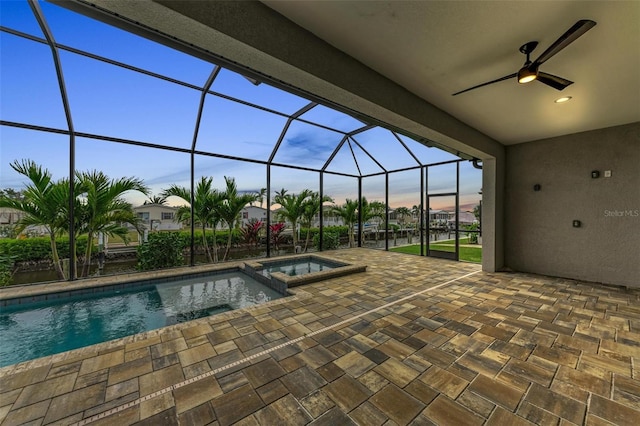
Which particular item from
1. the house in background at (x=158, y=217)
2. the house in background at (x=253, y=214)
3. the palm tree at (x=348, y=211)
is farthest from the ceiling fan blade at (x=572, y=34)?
the palm tree at (x=348, y=211)

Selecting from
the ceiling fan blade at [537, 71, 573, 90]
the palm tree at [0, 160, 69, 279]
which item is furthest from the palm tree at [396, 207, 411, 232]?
the palm tree at [0, 160, 69, 279]

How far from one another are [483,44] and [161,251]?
6951 mm

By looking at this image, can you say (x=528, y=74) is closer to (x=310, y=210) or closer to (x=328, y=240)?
(x=310, y=210)

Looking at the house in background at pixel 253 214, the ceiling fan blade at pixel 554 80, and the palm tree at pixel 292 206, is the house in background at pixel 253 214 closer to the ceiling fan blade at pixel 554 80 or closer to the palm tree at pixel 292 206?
the palm tree at pixel 292 206

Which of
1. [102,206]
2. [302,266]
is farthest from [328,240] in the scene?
[102,206]

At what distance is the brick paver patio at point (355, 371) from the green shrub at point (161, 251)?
3544 millimetres

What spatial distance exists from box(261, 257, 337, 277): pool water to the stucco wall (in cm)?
471

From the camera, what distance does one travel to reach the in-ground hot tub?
4.85 metres

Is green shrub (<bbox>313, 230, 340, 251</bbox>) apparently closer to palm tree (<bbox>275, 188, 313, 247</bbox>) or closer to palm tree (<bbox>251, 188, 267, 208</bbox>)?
palm tree (<bbox>275, 188, 313, 247</bbox>)

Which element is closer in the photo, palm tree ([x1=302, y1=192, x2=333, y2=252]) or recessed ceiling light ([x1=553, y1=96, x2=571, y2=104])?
recessed ceiling light ([x1=553, y1=96, x2=571, y2=104])

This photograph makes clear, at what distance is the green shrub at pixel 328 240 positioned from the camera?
31.1 feet

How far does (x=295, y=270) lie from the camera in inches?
264

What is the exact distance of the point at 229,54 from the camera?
218 centimetres

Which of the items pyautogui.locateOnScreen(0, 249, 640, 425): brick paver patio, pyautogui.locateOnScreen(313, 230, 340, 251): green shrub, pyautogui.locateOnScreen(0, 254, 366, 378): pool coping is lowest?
pyautogui.locateOnScreen(0, 249, 640, 425): brick paver patio
